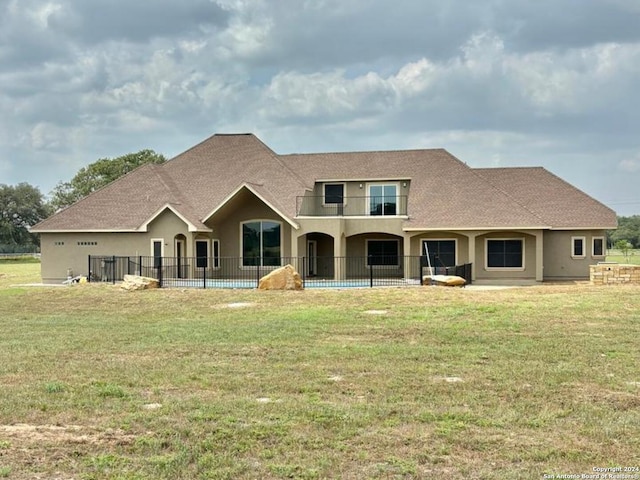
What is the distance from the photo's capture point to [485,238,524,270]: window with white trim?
108 ft

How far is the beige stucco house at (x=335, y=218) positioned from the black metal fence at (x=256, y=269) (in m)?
0.17

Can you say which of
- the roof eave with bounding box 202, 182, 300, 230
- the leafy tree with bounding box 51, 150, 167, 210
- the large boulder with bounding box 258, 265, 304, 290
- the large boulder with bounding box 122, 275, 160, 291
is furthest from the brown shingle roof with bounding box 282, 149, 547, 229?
the leafy tree with bounding box 51, 150, 167, 210

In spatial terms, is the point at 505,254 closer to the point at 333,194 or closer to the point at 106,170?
the point at 333,194

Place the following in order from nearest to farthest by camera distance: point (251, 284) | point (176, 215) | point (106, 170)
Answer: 1. point (251, 284)
2. point (176, 215)
3. point (106, 170)

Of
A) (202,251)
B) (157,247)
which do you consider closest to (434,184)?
(202,251)

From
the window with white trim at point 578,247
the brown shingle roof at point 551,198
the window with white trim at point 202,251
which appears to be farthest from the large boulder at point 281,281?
the window with white trim at point 578,247

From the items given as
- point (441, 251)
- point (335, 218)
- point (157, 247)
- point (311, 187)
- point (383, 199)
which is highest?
point (311, 187)

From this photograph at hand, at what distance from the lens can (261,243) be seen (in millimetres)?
33531

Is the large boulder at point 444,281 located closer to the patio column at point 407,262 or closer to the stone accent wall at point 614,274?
the patio column at point 407,262

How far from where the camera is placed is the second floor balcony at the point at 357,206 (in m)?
34.9

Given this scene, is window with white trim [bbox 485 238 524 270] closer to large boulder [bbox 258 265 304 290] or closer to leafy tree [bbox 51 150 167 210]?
large boulder [bbox 258 265 304 290]

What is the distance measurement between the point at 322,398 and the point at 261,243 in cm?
2606

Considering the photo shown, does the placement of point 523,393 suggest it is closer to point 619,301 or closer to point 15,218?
point 619,301

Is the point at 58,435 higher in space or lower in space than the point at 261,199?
lower
